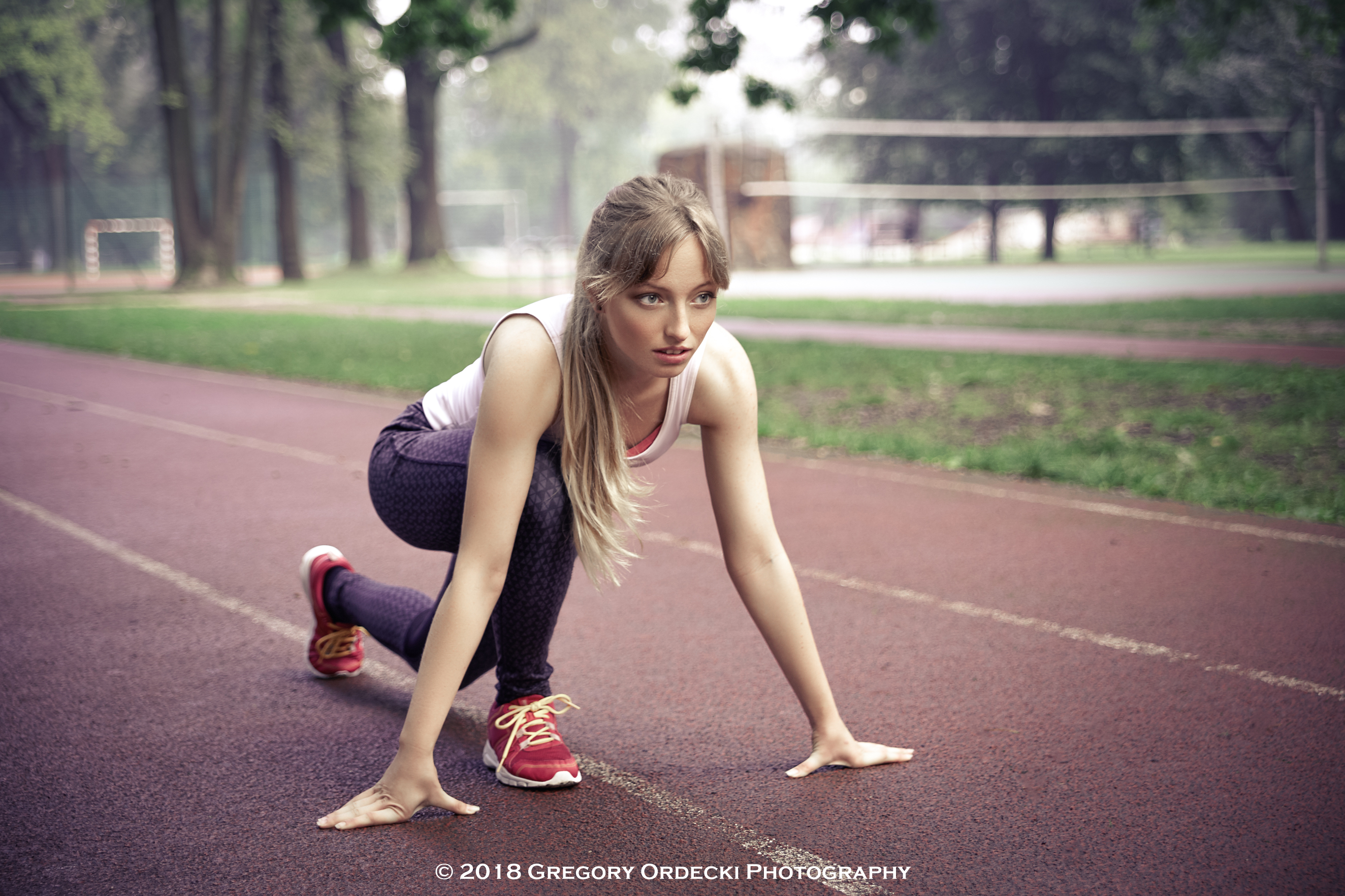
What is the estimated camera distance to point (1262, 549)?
4984mm

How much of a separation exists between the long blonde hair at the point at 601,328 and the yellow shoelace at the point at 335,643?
115 cm

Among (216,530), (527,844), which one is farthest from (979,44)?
(527,844)

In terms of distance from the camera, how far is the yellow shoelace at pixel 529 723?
111 inches

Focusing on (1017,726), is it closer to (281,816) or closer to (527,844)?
(527,844)

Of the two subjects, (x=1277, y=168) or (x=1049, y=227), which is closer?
(x=1277, y=168)

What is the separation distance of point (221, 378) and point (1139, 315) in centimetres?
1024

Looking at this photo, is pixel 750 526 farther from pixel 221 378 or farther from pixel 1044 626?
pixel 221 378

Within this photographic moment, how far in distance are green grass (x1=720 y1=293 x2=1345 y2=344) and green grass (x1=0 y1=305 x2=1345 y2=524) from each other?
2735 mm

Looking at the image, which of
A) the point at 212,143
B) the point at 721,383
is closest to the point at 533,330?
the point at 721,383

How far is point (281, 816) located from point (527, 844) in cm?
58

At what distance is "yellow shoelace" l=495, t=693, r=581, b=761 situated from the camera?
111 inches

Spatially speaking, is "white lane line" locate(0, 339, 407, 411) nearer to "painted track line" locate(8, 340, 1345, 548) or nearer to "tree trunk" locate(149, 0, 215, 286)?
"painted track line" locate(8, 340, 1345, 548)

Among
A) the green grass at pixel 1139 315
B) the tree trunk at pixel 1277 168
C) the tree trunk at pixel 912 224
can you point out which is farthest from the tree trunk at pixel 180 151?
the tree trunk at pixel 1277 168

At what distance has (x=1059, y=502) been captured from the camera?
5.90 meters
